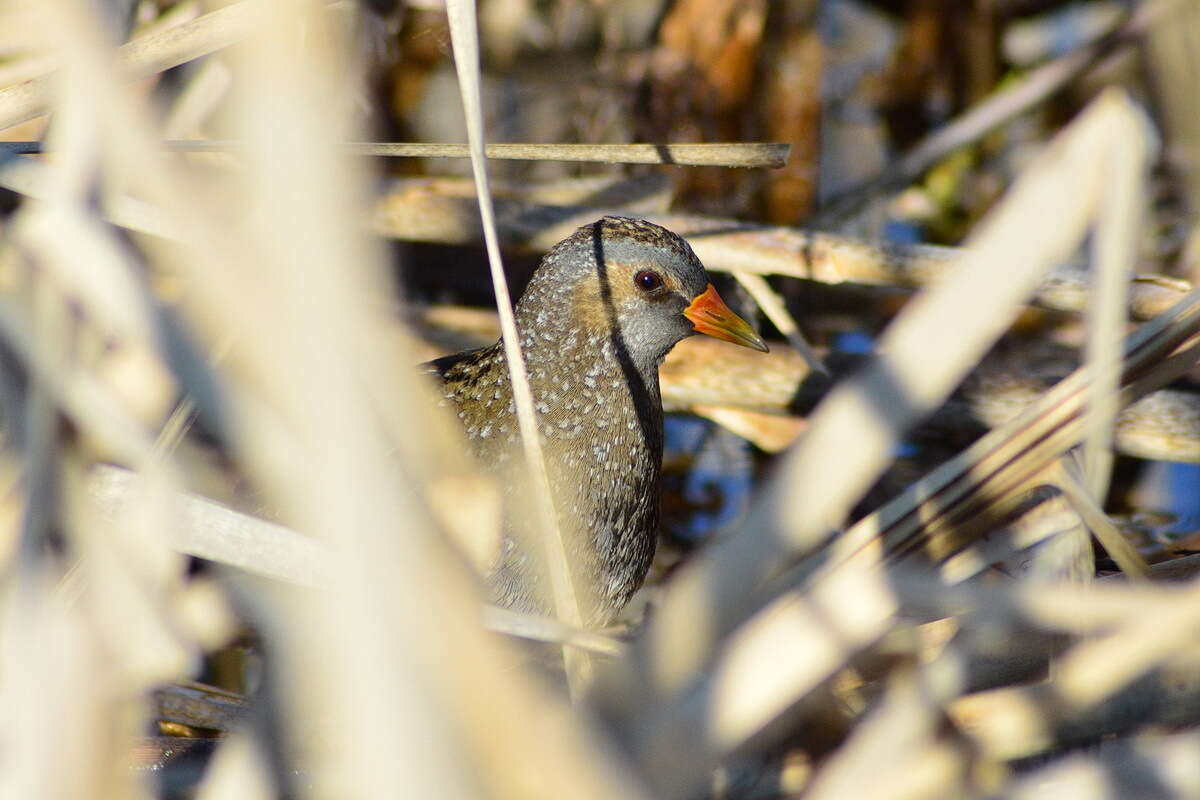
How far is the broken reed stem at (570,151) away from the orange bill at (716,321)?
34 centimetres

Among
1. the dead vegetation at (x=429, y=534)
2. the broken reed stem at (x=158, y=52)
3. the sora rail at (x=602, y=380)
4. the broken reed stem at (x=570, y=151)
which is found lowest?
the dead vegetation at (x=429, y=534)

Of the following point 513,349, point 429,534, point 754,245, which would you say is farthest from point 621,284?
point 429,534

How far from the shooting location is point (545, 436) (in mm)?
2201

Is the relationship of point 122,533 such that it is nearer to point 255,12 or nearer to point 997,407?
point 255,12

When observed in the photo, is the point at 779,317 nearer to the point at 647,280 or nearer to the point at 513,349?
the point at 647,280

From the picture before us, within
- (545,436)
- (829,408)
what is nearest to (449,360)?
(545,436)

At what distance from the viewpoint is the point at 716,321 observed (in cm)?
240

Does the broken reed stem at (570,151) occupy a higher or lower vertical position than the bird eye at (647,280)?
higher

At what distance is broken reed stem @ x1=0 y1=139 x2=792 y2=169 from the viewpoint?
5.94ft

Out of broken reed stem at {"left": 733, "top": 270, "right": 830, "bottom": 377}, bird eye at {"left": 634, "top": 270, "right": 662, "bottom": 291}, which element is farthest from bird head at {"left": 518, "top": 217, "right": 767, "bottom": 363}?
broken reed stem at {"left": 733, "top": 270, "right": 830, "bottom": 377}

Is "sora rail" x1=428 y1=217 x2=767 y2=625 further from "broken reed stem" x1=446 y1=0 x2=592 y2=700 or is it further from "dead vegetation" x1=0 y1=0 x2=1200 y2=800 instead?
"broken reed stem" x1=446 y1=0 x2=592 y2=700

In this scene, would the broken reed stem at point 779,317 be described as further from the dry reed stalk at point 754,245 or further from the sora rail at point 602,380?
the sora rail at point 602,380

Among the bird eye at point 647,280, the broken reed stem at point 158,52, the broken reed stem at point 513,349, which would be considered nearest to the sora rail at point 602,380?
the bird eye at point 647,280

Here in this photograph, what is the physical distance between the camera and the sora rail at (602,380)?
7.13 feet
